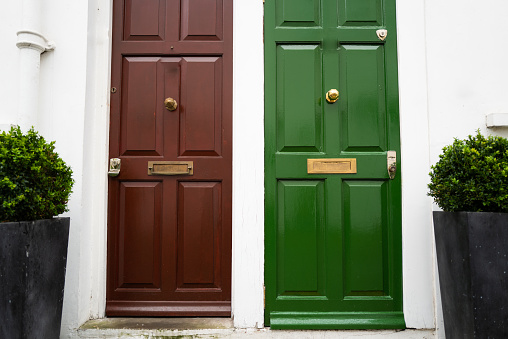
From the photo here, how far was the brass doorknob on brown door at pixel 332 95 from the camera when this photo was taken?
2.77 metres

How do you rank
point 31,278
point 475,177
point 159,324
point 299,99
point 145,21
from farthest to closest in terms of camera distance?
point 145,21 < point 299,99 < point 159,324 < point 475,177 < point 31,278

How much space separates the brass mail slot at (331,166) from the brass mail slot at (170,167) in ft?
3.10

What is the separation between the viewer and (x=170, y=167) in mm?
2879

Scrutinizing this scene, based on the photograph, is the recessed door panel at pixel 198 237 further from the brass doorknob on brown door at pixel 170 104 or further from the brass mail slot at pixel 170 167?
the brass doorknob on brown door at pixel 170 104

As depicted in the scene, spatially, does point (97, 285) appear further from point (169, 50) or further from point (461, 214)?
point (461, 214)

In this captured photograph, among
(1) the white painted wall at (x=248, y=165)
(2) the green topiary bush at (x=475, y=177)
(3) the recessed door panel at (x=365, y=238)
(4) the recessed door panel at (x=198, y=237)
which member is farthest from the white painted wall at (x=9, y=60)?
(2) the green topiary bush at (x=475, y=177)

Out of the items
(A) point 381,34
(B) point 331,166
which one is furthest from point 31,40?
(A) point 381,34

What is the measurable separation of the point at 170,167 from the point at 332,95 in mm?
1372

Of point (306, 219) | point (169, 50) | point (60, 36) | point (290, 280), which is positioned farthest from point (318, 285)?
point (60, 36)

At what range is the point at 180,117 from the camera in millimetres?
2924

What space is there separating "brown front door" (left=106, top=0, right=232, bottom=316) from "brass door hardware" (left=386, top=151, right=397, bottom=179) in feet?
4.00

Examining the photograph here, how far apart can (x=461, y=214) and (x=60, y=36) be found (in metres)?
2.99

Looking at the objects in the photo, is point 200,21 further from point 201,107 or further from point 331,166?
point 331,166

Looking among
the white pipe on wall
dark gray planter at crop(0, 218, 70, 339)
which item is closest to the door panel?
dark gray planter at crop(0, 218, 70, 339)
